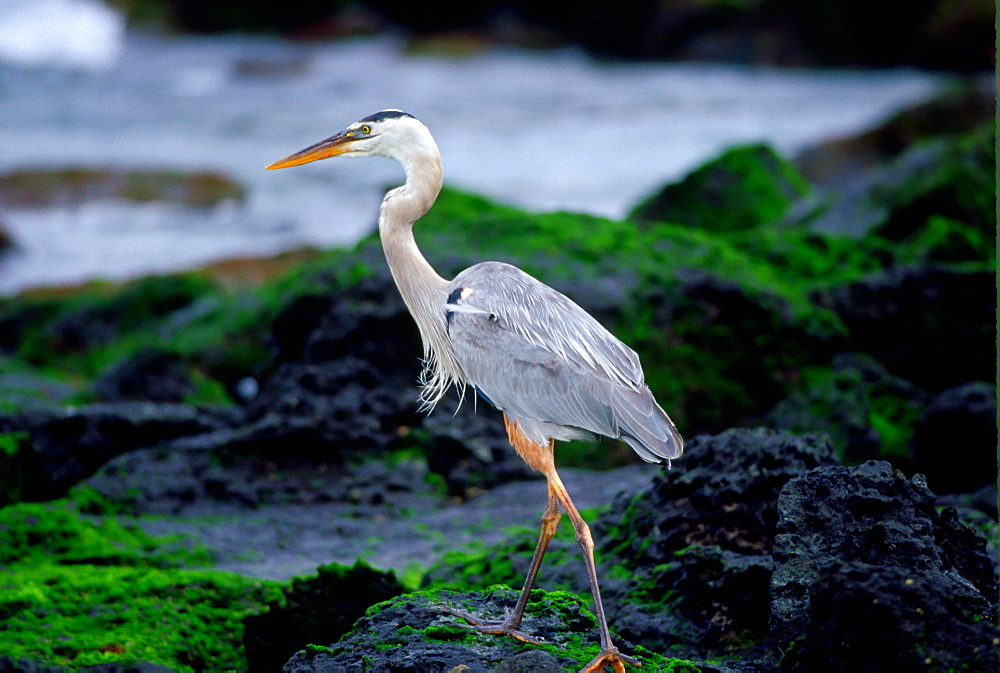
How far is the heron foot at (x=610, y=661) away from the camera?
378 cm

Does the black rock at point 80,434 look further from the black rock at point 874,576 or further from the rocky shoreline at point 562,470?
the black rock at point 874,576

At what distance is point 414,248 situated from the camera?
4922 millimetres

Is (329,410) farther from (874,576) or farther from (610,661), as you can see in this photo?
(874,576)

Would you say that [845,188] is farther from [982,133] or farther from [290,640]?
[290,640]

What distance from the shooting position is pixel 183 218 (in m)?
18.7

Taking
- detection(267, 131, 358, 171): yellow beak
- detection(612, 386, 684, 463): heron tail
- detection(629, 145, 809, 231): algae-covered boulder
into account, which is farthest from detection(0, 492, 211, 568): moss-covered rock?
detection(629, 145, 809, 231): algae-covered boulder

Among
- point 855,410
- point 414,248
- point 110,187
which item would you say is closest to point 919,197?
point 855,410

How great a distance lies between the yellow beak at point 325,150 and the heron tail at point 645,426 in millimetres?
1801

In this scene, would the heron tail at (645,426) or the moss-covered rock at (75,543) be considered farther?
the moss-covered rock at (75,543)

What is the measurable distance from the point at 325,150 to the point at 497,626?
2415 millimetres

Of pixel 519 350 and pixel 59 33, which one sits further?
pixel 59 33

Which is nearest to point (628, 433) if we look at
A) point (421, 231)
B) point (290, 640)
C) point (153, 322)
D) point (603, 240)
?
point (290, 640)

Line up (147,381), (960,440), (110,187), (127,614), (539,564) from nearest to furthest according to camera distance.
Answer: (539,564) < (127,614) < (960,440) < (147,381) < (110,187)

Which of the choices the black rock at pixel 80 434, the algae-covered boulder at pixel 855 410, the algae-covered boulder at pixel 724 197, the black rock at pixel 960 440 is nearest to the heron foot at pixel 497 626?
the algae-covered boulder at pixel 855 410
